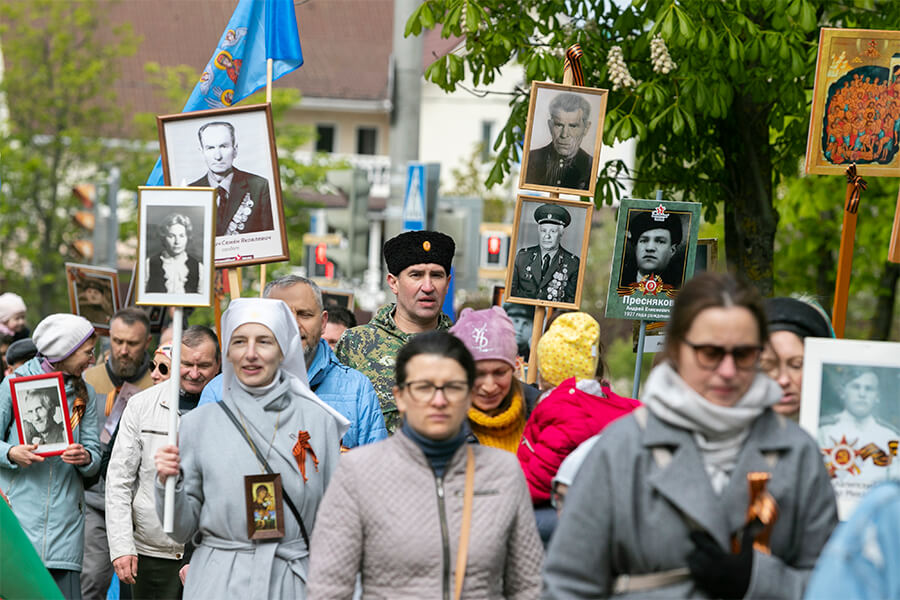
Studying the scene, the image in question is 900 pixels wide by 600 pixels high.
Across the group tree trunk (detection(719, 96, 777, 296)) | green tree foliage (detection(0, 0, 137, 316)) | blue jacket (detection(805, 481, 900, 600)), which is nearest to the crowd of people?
blue jacket (detection(805, 481, 900, 600))

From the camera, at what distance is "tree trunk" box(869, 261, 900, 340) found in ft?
55.4

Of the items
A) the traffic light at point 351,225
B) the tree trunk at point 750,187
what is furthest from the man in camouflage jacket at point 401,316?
the traffic light at point 351,225

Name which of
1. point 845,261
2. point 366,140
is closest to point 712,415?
point 845,261

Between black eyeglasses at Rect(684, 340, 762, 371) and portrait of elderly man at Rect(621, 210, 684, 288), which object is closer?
black eyeglasses at Rect(684, 340, 762, 371)

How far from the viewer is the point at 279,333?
17.9 ft

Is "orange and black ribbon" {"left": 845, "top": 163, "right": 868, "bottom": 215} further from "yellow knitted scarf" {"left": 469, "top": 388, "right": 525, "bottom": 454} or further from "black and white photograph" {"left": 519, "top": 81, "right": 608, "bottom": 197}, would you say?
"yellow knitted scarf" {"left": 469, "top": 388, "right": 525, "bottom": 454}

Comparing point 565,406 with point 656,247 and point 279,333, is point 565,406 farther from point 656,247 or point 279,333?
point 656,247

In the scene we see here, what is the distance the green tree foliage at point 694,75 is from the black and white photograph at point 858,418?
3.45m

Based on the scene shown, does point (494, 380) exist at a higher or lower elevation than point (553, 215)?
lower

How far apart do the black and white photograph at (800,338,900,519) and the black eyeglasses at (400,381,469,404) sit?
121 cm

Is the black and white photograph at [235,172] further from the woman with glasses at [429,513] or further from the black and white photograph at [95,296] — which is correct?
the black and white photograph at [95,296]

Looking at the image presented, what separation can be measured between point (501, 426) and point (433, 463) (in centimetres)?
114

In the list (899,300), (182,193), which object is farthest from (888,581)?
(899,300)

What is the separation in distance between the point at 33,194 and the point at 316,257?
1423 cm
